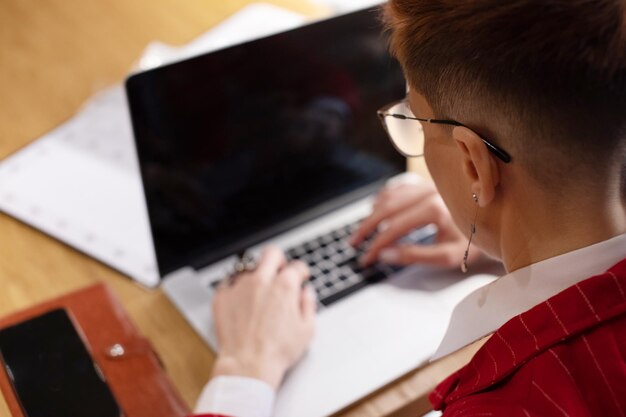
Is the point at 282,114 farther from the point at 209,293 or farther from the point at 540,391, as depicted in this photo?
the point at 540,391

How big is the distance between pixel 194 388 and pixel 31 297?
10.1 inches

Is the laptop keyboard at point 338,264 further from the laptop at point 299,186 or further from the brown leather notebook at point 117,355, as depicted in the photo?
the brown leather notebook at point 117,355

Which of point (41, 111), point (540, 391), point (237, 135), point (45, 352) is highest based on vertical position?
point (41, 111)

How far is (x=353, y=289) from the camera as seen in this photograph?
3.01ft

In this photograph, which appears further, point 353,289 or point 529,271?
point 353,289

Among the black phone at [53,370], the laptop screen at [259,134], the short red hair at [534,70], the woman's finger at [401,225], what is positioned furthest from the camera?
Answer: the woman's finger at [401,225]

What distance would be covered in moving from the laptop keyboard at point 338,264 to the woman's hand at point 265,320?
0.03 metres

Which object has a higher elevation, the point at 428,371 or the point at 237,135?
the point at 237,135

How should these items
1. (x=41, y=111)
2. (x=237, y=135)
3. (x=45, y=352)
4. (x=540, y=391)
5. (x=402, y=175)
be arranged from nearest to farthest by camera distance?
(x=540, y=391) → (x=45, y=352) → (x=237, y=135) → (x=402, y=175) → (x=41, y=111)

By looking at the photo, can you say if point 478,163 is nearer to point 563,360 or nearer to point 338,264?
point 563,360

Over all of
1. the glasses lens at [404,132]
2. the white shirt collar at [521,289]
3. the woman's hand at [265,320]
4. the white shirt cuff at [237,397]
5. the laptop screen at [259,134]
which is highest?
the laptop screen at [259,134]

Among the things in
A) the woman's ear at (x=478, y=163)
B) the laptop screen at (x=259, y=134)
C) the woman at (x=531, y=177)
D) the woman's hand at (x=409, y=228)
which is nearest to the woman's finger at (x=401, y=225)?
the woman's hand at (x=409, y=228)

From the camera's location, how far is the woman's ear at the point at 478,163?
0.61 metres

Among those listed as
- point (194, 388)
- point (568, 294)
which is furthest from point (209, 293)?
point (568, 294)
